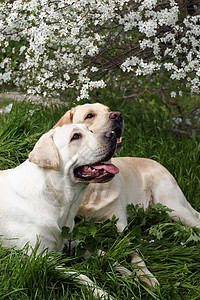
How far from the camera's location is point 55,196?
2738 mm

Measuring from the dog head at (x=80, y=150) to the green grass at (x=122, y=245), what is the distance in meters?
0.43

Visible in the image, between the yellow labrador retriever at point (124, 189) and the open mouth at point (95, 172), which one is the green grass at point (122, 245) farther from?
the open mouth at point (95, 172)

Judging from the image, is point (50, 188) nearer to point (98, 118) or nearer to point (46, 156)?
point (46, 156)

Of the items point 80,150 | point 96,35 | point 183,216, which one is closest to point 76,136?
point 80,150

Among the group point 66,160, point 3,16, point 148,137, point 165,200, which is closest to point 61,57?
point 3,16

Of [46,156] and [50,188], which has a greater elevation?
[46,156]

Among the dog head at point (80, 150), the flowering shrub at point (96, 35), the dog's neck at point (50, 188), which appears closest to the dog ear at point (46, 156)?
the dog head at point (80, 150)

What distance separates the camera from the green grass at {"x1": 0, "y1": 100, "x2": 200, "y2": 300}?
2.44 m

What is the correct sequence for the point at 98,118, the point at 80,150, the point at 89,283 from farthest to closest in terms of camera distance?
the point at 98,118
the point at 80,150
the point at 89,283

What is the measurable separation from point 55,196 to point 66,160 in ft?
0.84

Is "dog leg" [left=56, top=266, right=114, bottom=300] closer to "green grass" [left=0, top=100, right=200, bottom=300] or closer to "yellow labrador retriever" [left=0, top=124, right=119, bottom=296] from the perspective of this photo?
"green grass" [left=0, top=100, right=200, bottom=300]

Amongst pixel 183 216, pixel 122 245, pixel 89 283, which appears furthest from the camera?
pixel 183 216

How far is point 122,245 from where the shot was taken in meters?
2.92

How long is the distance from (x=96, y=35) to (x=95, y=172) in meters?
2.08
